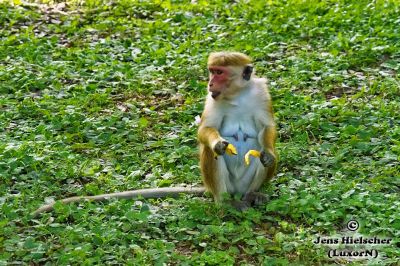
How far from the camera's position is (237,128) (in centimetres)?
695

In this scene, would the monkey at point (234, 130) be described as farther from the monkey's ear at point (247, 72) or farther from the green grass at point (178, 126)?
the green grass at point (178, 126)

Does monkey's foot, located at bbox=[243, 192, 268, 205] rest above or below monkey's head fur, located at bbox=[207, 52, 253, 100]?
below

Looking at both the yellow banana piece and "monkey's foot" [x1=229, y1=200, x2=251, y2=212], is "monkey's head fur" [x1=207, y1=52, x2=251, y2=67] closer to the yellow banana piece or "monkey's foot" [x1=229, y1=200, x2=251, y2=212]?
the yellow banana piece

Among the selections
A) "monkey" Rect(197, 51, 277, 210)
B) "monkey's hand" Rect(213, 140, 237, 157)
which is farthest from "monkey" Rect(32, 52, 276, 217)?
"monkey's hand" Rect(213, 140, 237, 157)

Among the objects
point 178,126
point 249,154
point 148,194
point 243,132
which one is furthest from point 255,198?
point 178,126

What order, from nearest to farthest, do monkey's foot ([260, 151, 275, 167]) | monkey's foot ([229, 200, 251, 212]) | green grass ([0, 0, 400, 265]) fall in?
green grass ([0, 0, 400, 265]), monkey's foot ([260, 151, 275, 167]), monkey's foot ([229, 200, 251, 212])

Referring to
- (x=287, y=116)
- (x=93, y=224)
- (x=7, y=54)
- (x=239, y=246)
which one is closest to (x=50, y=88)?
(x=7, y=54)

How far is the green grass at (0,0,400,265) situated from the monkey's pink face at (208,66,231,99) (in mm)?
931

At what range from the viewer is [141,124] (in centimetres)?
870

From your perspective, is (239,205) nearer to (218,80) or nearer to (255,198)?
(255,198)

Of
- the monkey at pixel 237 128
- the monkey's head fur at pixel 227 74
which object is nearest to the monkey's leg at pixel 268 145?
the monkey at pixel 237 128

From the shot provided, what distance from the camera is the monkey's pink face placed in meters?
6.78

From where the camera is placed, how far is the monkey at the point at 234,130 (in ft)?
22.2

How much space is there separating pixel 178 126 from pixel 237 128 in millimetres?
1906
